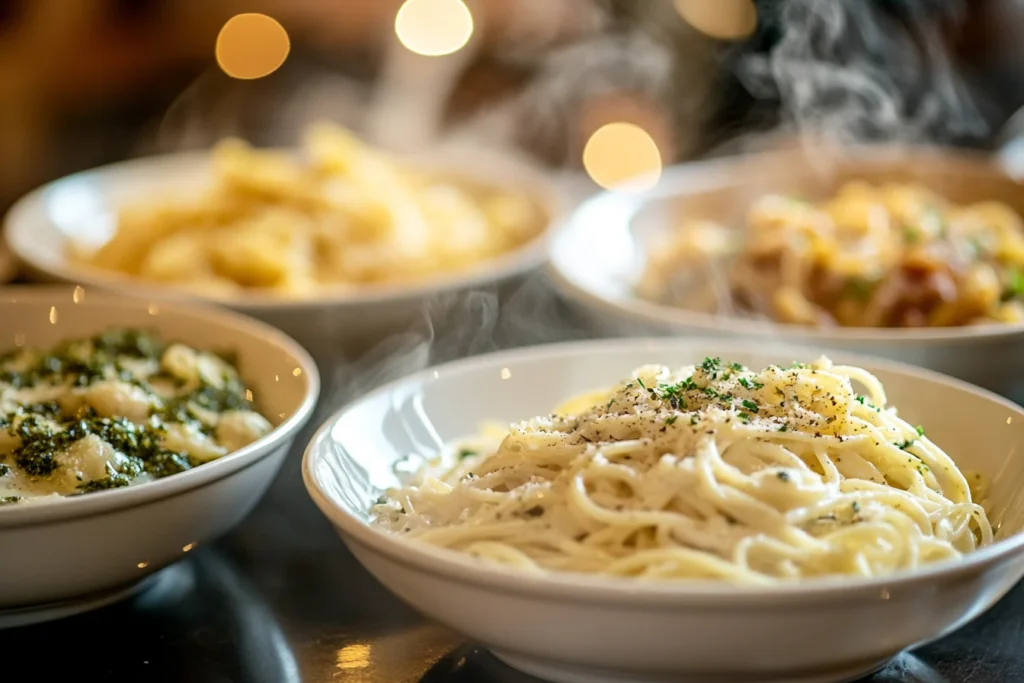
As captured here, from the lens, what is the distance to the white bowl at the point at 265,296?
227 cm

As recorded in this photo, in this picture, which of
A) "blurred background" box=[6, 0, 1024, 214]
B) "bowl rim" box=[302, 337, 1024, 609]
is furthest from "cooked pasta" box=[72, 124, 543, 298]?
"bowl rim" box=[302, 337, 1024, 609]

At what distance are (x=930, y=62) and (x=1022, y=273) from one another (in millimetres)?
1746

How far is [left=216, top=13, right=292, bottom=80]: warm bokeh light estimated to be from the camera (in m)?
6.45

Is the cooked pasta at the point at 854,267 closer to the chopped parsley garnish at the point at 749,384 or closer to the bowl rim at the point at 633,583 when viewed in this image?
the chopped parsley garnish at the point at 749,384

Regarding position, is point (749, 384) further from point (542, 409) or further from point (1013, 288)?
point (1013, 288)

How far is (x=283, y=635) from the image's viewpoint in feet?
5.02

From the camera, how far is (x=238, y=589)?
5.41 feet

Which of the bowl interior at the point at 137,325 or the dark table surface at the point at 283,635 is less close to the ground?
the bowl interior at the point at 137,325

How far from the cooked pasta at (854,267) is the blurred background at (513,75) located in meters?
0.62

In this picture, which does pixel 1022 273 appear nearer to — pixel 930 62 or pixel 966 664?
pixel 966 664

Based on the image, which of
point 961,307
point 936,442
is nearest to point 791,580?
point 936,442

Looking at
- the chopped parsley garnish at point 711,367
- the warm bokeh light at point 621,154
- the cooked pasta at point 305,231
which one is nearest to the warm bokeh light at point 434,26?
the warm bokeh light at point 621,154

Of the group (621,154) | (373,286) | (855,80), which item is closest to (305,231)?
(373,286)

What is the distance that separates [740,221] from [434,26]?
3.23m
